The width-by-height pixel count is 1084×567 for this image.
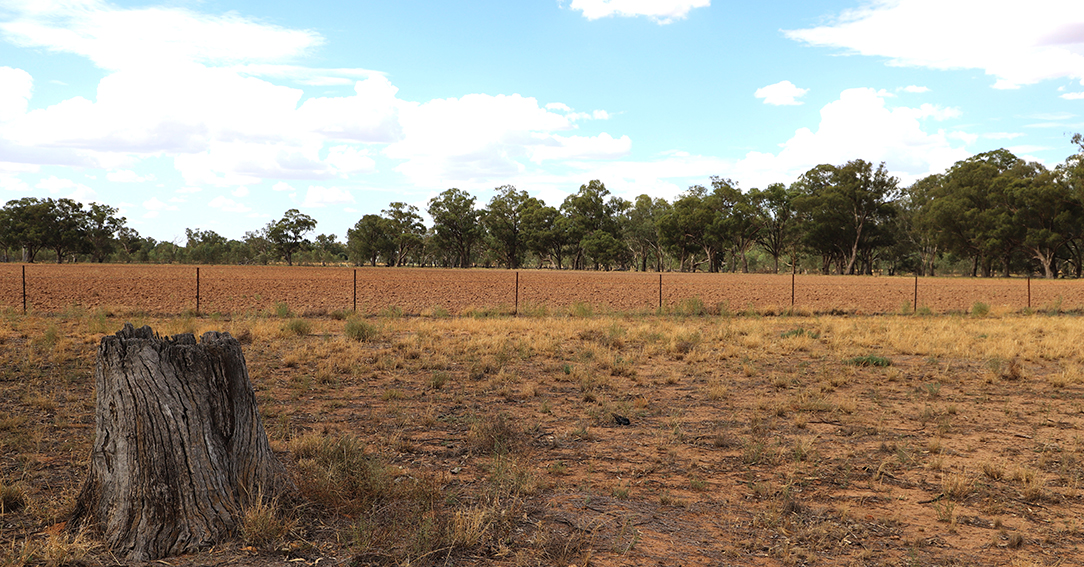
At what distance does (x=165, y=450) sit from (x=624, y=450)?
194 inches

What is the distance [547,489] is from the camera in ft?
21.3

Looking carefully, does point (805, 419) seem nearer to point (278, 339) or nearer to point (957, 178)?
point (278, 339)

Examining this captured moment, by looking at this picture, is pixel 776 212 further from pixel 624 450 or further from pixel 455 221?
pixel 624 450

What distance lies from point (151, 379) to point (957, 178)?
92720mm

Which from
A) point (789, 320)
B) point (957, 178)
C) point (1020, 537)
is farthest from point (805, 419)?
point (957, 178)

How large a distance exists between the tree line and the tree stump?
79.5 m

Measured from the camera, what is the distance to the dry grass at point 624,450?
5.27 metres

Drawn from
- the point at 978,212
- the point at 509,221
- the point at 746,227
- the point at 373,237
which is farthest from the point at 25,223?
the point at 978,212

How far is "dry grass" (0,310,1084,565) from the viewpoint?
5270 mm

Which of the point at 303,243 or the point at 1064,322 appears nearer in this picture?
the point at 1064,322

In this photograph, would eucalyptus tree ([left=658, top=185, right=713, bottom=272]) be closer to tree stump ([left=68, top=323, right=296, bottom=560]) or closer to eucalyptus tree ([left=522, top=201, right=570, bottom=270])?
eucalyptus tree ([left=522, top=201, right=570, bottom=270])

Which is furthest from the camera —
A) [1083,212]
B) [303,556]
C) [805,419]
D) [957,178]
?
[957,178]

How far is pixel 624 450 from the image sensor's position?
8031mm

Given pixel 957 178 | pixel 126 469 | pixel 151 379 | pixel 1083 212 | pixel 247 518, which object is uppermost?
pixel 957 178
